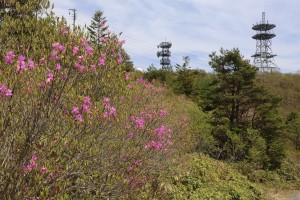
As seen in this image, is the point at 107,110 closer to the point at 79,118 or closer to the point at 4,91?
the point at 79,118

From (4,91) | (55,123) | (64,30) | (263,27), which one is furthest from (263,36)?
(4,91)

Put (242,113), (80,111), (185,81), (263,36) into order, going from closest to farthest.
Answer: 1. (80,111)
2. (242,113)
3. (185,81)
4. (263,36)

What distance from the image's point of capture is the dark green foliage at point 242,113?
20.6 meters

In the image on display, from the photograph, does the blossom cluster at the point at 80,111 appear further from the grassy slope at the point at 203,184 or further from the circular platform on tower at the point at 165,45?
the circular platform on tower at the point at 165,45

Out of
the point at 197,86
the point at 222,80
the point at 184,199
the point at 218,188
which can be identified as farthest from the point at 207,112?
the point at 184,199

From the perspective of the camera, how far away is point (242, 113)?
73.9 ft

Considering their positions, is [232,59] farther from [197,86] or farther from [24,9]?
[24,9]

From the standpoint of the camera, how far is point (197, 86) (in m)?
32.8

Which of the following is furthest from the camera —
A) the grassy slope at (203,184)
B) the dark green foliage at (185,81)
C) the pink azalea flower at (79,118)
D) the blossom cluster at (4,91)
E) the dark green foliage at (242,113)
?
the dark green foliage at (185,81)

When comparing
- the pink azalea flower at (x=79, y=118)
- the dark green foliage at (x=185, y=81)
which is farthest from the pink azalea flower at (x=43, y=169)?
the dark green foliage at (x=185, y=81)

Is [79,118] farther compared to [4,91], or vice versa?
[79,118]

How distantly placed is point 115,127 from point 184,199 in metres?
4.93

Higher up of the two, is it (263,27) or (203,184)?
(263,27)

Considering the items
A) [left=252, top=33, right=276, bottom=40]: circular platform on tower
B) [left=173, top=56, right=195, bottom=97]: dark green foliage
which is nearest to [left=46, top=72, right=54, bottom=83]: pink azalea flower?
[left=173, top=56, right=195, bottom=97]: dark green foliage
